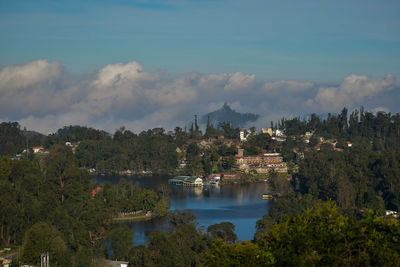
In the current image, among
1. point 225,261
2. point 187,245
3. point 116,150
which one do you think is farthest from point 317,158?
point 225,261

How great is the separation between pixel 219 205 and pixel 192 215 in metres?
8.25

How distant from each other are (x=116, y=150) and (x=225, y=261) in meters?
40.5

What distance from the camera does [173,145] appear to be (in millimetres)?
49594

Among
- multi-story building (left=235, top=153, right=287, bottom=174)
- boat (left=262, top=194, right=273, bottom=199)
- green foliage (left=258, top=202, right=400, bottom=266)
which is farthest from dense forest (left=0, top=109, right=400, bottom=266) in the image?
multi-story building (left=235, top=153, right=287, bottom=174)

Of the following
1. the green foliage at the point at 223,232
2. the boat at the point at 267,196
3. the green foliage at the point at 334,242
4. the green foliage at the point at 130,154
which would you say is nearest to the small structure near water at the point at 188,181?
the green foliage at the point at 130,154

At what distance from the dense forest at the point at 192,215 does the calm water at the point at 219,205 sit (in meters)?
1.02

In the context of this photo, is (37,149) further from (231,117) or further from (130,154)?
(231,117)

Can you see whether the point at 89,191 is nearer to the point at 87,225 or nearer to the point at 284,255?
the point at 87,225

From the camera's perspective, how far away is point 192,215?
21.0 metres

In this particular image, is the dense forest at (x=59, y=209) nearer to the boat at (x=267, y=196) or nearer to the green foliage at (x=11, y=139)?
the boat at (x=267, y=196)

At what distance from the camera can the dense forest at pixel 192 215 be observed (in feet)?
27.4

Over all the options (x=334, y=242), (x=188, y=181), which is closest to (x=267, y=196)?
(x=188, y=181)

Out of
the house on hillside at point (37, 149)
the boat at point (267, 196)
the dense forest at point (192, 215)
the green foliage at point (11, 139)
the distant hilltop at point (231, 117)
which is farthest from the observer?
the distant hilltop at point (231, 117)

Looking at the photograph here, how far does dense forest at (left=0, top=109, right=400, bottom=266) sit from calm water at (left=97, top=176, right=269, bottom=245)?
3.35 feet
